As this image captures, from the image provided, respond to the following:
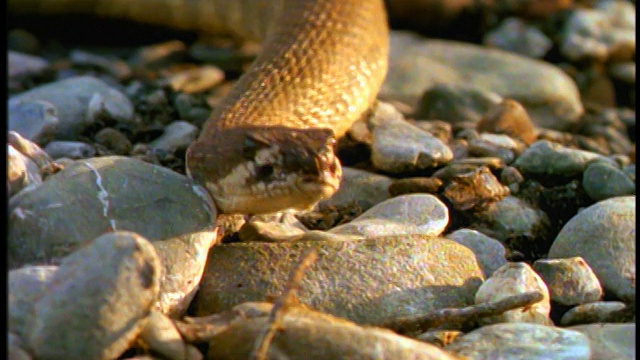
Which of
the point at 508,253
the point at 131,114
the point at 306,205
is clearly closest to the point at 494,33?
the point at 131,114

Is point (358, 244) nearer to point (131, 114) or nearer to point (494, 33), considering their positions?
point (131, 114)

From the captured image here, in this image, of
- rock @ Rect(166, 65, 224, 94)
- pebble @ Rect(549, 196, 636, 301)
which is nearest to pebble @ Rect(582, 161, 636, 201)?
pebble @ Rect(549, 196, 636, 301)

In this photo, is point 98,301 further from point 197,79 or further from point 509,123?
point 197,79

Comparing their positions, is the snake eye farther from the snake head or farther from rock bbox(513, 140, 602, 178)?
rock bbox(513, 140, 602, 178)

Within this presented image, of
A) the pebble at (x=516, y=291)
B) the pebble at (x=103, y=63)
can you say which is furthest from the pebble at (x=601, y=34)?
the pebble at (x=516, y=291)

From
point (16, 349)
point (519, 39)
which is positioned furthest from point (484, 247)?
point (519, 39)
